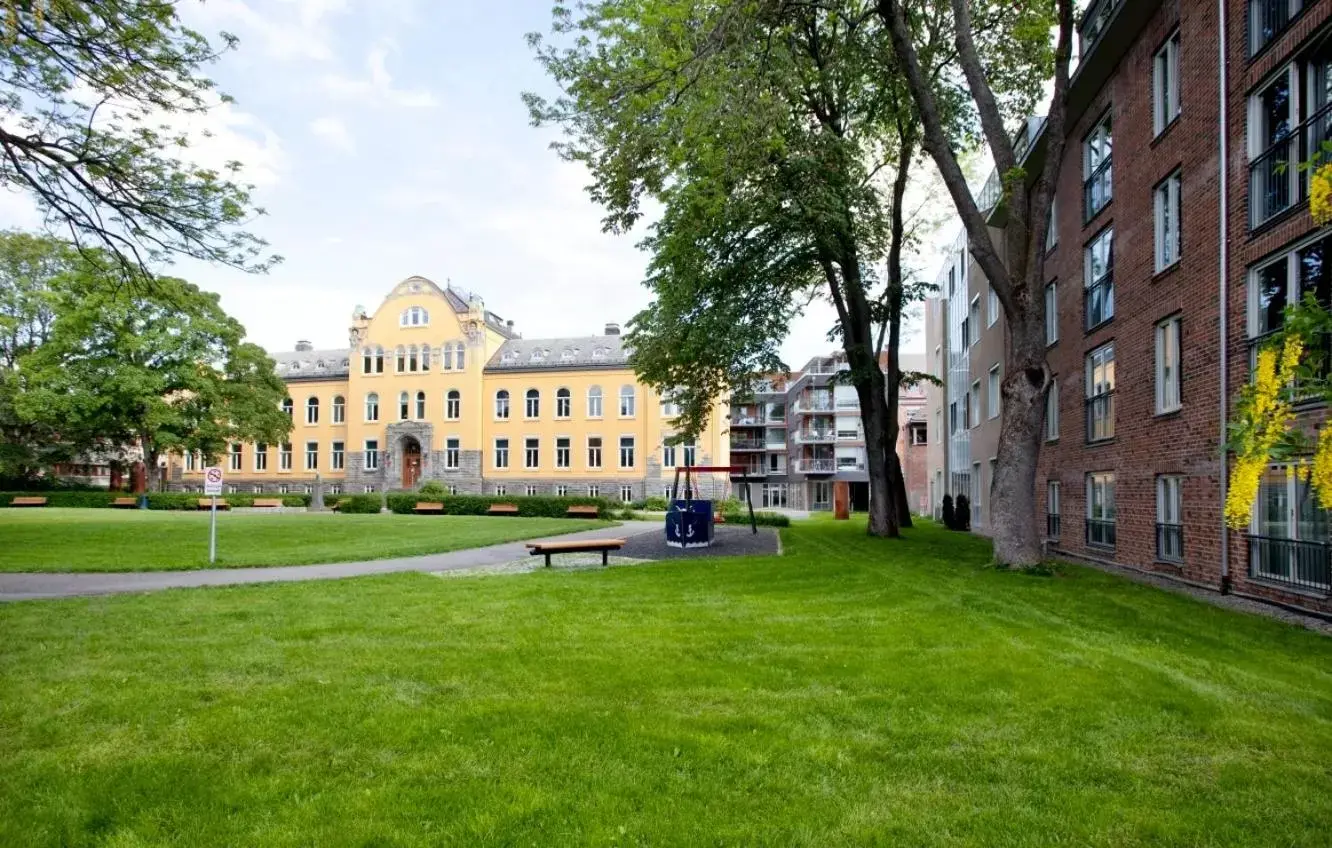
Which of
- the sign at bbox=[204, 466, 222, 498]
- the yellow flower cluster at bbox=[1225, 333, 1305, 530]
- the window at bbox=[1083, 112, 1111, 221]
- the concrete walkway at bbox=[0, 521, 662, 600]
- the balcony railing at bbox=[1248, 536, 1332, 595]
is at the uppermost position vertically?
the window at bbox=[1083, 112, 1111, 221]

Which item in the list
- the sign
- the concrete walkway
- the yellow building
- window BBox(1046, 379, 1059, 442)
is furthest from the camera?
the yellow building

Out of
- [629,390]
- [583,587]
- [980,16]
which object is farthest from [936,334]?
[583,587]

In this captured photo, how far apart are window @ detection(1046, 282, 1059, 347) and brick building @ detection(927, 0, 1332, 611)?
6 cm

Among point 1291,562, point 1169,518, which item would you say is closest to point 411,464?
point 1169,518

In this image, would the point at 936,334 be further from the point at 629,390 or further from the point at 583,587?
the point at 583,587

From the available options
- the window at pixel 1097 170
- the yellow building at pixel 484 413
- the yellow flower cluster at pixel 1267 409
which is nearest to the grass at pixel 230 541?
the yellow flower cluster at pixel 1267 409

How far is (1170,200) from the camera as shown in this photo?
14258mm

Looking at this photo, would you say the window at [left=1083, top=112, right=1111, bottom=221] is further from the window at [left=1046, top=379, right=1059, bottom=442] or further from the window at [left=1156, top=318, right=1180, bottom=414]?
the window at [left=1046, top=379, right=1059, bottom=442]

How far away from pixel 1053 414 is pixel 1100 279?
4573mm

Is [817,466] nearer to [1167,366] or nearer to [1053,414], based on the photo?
[1053,414]

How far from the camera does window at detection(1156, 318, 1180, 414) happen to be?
13906 mm

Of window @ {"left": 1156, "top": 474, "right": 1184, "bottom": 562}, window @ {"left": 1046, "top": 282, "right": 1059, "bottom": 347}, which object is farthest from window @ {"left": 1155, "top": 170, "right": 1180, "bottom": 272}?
window @ {"left": 1046, "top": 282, "right": 1059, "bottom": 347}

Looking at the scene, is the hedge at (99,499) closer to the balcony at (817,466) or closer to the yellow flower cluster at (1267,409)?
the balcony at (817,466)

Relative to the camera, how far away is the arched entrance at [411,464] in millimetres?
55531
